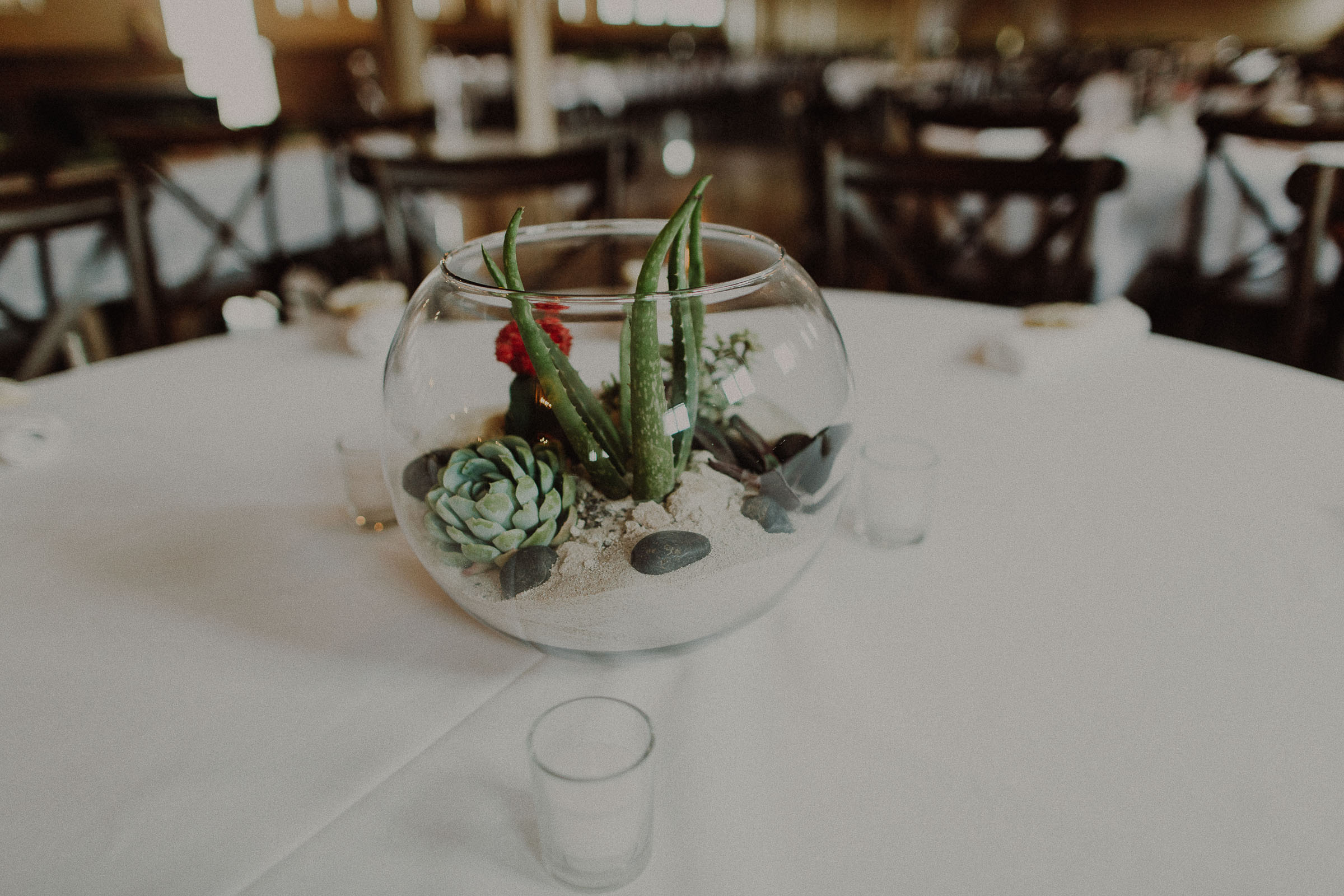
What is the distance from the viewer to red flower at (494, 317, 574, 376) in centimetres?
45

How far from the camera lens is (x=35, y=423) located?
2.61 ft

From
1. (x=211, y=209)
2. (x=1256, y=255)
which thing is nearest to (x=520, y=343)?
(x=1256, y=255)

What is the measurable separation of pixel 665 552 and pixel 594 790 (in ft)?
0.45

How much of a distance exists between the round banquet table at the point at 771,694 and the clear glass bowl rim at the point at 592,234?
0.74 ft

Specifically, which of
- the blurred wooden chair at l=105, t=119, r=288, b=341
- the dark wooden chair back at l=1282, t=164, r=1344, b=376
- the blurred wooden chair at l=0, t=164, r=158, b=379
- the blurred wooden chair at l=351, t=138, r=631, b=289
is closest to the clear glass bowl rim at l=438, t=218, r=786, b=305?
the blurred wooden chair at l=351, t=138, r=631, b=289

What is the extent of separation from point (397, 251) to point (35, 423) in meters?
0.72

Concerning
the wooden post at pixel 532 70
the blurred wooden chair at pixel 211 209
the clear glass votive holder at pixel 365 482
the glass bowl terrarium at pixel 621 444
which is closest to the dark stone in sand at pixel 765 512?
the glass bowl terrarium at pixel 621 444

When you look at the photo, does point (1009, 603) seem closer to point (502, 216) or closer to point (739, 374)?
point (739, 374)

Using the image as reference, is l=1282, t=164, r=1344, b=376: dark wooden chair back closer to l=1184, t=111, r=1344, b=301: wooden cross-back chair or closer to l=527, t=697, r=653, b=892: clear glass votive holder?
l=1184, t=111, r=1344, b=301: wooden cross-back chair

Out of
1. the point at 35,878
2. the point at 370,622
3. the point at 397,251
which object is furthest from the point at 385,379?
the point at 397,251

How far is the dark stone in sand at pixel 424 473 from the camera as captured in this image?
49cm

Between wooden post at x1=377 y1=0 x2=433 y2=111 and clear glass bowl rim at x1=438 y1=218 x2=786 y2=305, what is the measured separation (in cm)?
432

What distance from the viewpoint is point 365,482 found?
0.67 metres

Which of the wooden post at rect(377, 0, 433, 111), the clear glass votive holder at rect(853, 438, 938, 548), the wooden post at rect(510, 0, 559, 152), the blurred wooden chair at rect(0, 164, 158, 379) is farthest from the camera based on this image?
the wooden post at rect(377, 0, 433, 111)
